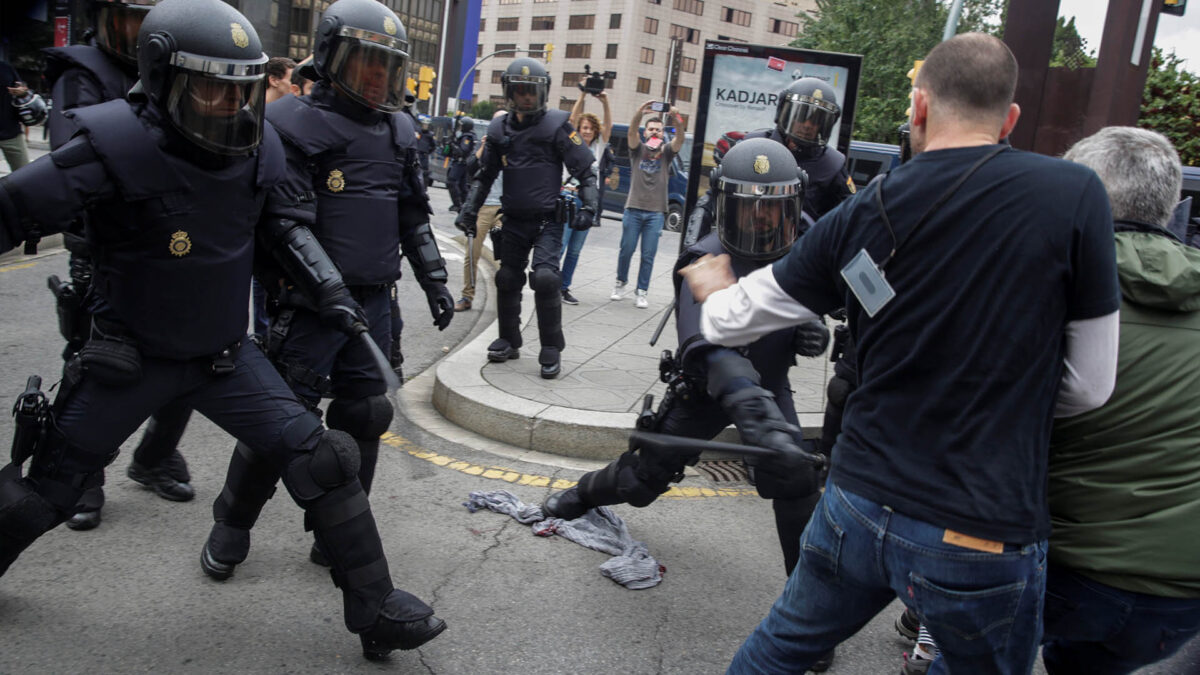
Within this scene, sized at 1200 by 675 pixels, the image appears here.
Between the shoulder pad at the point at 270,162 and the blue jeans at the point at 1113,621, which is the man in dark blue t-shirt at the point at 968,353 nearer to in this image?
the blue jeans at the point at 1113,621

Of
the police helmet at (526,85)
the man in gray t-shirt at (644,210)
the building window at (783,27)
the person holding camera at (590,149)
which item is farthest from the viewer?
the building window at (783,27)

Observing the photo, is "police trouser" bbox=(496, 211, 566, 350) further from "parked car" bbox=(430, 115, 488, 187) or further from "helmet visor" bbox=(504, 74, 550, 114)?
"parked car" bbox=(430, 115, 488, 187)

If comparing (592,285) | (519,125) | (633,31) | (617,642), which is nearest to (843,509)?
(617,642)

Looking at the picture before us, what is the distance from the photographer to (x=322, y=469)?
8.91ft

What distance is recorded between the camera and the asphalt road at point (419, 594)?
2932 mm

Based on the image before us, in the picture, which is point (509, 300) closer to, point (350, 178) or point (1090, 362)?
point (350, 178)

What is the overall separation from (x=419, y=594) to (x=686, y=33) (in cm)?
7883

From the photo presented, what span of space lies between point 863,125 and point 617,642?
29.6m

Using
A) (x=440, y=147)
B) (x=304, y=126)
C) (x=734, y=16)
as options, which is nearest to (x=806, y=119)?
(x=304, y=126)

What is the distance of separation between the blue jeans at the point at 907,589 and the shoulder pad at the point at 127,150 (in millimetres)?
1935

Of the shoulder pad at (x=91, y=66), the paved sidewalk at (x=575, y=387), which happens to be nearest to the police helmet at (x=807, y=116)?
the paved sidewalk at (x=575, y=387)

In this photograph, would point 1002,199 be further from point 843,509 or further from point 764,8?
point 764,8

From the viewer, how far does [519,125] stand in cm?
637

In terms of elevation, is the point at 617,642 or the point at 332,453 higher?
the point at 332,453
